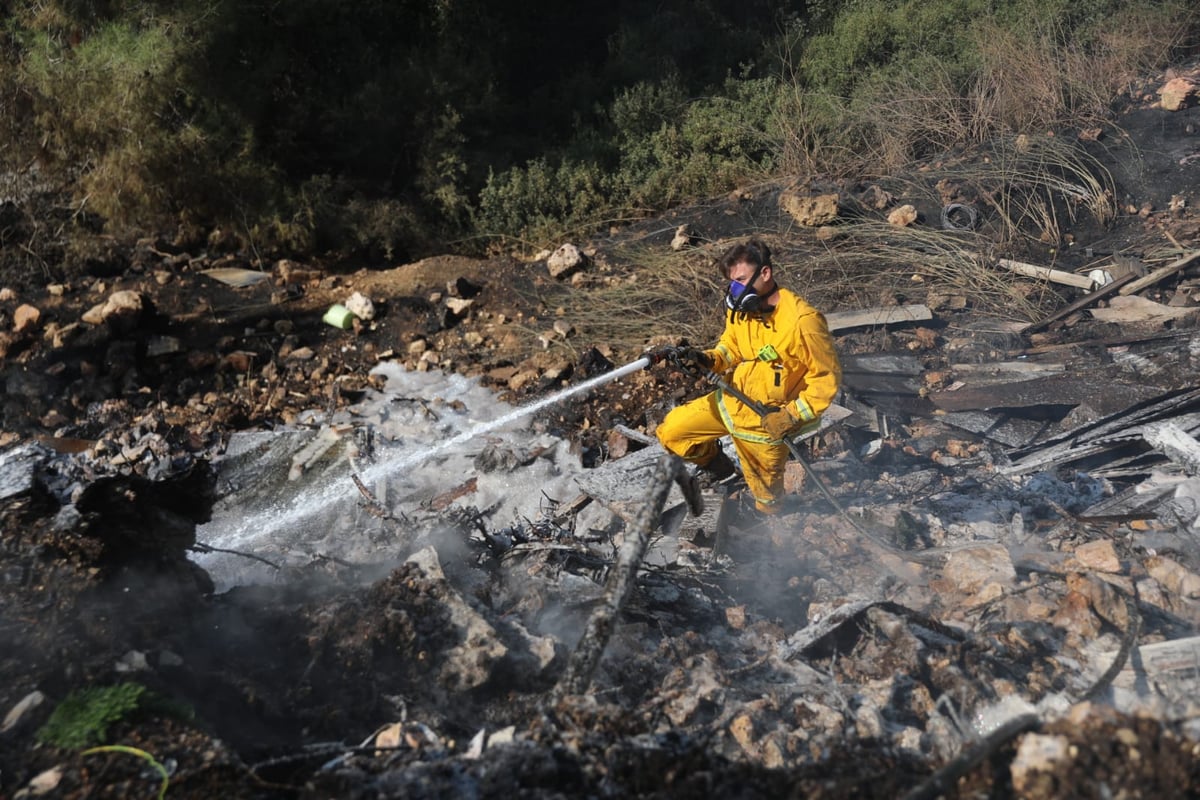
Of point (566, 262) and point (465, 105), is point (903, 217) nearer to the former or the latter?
point (566, 262)

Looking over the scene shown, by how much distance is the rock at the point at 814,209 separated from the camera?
874 cm

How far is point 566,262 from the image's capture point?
8867 mm

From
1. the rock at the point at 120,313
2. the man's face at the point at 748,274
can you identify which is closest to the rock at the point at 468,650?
the man's face at the point at 748,274

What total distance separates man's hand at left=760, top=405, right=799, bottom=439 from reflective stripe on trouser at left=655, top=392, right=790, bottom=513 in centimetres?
24

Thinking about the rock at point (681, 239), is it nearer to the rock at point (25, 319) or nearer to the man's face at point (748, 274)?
the man's face at point (748, 274)

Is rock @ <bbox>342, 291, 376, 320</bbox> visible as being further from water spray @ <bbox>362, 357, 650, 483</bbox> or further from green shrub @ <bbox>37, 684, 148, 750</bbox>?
green shrub @ <bbox>37, 684, 148, 750</bbox>

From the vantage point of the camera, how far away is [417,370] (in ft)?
25.2

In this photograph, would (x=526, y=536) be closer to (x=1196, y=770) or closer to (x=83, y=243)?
(x=1196, y=770)

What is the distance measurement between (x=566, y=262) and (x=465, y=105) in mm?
2751

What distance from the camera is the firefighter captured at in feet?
15.3

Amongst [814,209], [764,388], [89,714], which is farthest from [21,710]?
[814,209]

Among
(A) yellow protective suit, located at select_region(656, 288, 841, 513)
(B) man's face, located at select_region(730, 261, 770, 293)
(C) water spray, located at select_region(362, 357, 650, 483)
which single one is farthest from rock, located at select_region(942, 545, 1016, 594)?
(C) water spray, located at select_region(362, 357, 650, 483)

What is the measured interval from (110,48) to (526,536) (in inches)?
288

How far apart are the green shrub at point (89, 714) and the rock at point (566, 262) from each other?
20.6 ft
